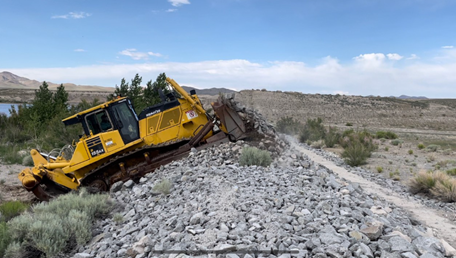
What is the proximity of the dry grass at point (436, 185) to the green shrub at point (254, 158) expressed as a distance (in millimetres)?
5801

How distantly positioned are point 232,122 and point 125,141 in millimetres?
3687

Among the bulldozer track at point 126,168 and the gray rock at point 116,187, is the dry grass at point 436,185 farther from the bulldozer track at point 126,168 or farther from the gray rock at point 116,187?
the gray rock at point 116,187

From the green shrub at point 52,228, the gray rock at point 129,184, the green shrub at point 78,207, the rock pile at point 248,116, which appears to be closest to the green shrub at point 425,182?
the rock pile at point 248,116

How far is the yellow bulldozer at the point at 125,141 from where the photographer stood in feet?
39.1

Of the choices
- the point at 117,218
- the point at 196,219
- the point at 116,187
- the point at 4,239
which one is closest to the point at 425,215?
the point at 196,219

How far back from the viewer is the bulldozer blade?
1252 centimetres

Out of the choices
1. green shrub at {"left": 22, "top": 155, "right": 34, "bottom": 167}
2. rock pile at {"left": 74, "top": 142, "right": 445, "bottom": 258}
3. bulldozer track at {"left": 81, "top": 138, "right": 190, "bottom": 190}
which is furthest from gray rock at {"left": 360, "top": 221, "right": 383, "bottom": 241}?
green shrub at {"left": 22, "top": 155, "right": 34, "bottom": 167}

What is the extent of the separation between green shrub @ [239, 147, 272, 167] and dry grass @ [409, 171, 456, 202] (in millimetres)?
5801

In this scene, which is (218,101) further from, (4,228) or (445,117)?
(445,117)

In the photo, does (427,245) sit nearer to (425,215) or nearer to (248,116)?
(425,215)

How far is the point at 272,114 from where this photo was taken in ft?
214

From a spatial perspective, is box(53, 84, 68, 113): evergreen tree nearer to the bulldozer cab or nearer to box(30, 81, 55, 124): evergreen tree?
box(30, 81, 55, 124): evergreen tree

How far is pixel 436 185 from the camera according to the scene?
12.1m

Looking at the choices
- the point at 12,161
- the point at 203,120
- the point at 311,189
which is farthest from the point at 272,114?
the point at 311,189
